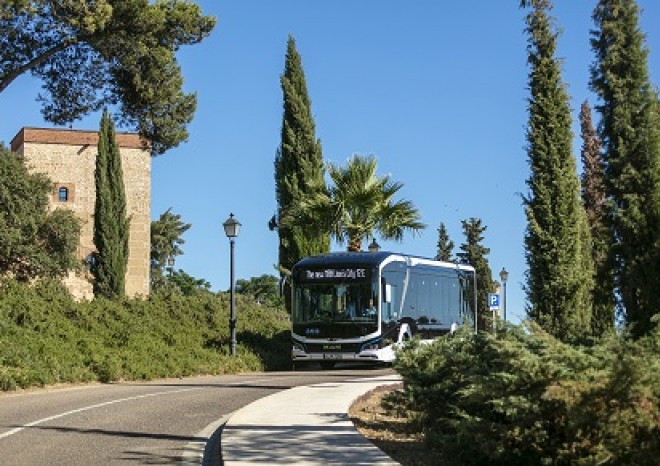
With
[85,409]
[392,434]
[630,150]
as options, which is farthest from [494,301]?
[392,434]

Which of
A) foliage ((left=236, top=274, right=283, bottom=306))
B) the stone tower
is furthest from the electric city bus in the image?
foliage ((left=236, top=274, right=283, bottom=306))

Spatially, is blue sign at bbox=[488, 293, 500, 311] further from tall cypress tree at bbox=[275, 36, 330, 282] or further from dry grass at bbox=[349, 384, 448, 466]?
dry grass at bbox=[349, 384, 448, 466]

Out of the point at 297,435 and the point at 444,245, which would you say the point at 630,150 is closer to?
the point at 297,435

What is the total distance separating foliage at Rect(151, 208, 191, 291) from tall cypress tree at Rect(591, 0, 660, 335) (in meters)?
66.4

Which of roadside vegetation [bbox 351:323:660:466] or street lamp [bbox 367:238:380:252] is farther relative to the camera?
street lamp [bbox 367:238:380:252]

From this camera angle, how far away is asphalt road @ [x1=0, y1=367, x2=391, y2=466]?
9156 mm

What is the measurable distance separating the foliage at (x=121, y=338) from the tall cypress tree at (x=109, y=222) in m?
9.27

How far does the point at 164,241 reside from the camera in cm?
7994

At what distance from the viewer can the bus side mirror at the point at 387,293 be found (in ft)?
78.8

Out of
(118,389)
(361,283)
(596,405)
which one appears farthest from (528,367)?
(361,283)

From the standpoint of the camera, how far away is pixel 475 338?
9531mm

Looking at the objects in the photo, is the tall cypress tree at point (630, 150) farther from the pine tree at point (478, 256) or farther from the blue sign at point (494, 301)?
the pine tree at point (478, 256)

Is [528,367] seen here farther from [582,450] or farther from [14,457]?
[14,457]

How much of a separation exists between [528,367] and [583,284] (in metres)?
13.4
